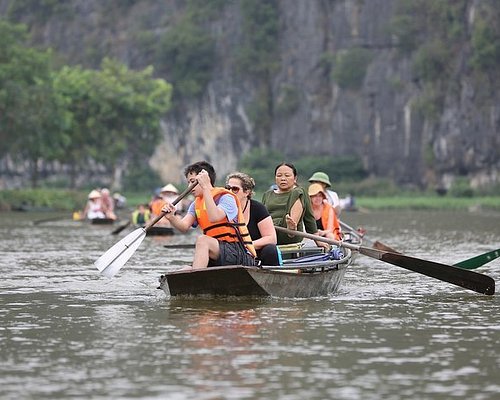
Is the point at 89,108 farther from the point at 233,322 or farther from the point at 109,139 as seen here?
the point at 233,322

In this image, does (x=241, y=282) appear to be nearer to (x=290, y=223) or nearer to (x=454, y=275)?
(x=290, y=223)

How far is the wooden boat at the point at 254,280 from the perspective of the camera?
15852 mm

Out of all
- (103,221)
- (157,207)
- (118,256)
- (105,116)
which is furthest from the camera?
(105,116)

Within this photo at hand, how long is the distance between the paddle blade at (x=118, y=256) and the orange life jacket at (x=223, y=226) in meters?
1.04

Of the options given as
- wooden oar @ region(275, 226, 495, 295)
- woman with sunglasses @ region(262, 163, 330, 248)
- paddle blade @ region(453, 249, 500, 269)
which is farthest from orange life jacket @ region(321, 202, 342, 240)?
wooden oar @ region(275, 226, 495, 295)

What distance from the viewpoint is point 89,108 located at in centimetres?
8119

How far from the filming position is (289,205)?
1795 cm

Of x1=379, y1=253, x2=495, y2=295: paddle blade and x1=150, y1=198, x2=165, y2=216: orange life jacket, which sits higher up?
x1=150, y1=198, x2=165, y2=216: orange life jacket

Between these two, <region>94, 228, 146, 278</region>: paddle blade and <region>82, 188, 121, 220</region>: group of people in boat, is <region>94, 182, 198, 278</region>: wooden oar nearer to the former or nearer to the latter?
<region>94, 228, 146, 278</region>: paddle blade

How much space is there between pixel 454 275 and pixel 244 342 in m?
5.08

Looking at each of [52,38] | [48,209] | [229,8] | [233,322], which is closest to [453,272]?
[233,322]

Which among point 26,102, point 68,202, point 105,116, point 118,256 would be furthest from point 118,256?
point 105,116

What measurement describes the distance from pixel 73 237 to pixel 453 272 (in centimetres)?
1845

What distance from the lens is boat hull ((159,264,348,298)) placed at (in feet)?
52.0
